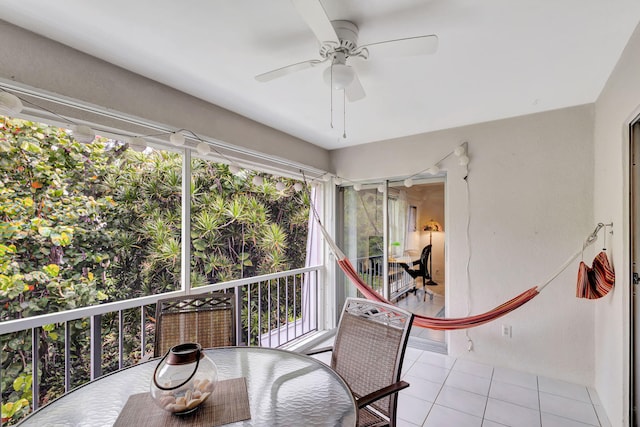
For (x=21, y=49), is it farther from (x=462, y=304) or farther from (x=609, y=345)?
(x=609, y=345)

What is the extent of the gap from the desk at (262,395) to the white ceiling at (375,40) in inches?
64.9

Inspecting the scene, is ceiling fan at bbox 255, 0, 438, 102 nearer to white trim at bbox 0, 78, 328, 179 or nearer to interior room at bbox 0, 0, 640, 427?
interior room at bbox 0, 0, 640, 427

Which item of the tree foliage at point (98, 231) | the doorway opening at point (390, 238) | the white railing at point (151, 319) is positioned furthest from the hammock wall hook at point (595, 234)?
the tree foliage at point (98, 231)

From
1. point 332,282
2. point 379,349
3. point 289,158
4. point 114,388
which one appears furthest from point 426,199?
point 114,388

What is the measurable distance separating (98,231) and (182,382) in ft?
8.86

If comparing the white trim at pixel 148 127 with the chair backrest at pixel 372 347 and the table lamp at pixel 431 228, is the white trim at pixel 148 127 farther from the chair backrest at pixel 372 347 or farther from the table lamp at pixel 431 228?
the table lamp at pixel 431 228

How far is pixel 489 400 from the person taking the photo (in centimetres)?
215

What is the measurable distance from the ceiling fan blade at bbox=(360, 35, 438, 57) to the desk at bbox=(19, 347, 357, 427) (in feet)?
4.82

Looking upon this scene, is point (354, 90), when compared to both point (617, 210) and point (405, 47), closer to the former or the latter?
point (405, 47)

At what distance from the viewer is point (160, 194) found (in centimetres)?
350

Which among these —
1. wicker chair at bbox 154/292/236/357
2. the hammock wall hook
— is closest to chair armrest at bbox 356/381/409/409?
wicker chair at bbox 154/292/236/357

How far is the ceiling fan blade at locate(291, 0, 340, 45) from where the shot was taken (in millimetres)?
1034

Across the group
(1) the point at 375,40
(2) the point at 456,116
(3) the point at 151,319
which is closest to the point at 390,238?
(2) the point at 456,116

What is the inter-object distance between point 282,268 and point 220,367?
3.06 m
